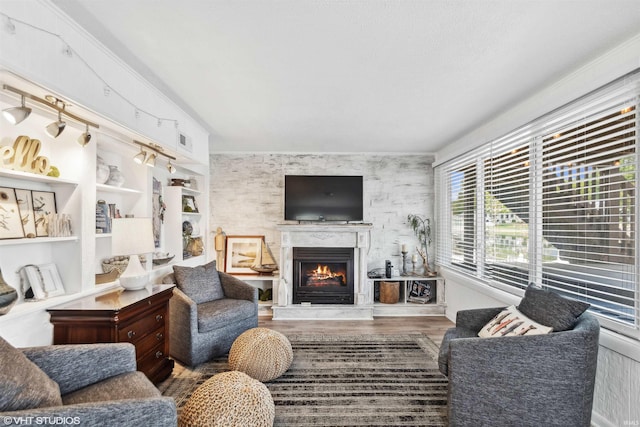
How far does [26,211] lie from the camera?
1999 mm

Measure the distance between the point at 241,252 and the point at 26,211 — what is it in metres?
2.84

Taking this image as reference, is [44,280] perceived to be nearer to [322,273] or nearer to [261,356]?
[261,356]

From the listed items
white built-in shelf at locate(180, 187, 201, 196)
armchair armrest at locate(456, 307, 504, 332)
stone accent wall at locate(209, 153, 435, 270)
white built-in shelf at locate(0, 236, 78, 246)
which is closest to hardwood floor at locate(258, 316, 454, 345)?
stone accent wall at locate(209, 153, 435, 270)

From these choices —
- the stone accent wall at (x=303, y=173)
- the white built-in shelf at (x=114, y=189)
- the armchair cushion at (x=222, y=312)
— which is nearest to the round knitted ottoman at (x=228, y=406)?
the armchair cushion at (x=222, y=312)

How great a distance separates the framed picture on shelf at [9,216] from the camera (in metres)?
1.84

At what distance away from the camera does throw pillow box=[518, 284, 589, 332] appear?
1.85 m

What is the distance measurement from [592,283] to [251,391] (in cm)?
237

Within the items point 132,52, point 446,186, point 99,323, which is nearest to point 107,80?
point 132,52

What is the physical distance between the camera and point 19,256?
2004 millimetres

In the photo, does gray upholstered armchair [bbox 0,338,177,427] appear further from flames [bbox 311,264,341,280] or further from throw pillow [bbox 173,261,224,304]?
flames [bbox 311,264,341,280]

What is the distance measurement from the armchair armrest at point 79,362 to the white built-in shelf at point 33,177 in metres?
0.98

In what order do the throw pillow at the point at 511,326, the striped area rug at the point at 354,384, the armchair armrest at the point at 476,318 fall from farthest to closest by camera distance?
the armchair armrest at the point at 476,318
the striped area rug at the point at 354,384
the throw pillow at the point at 511,326

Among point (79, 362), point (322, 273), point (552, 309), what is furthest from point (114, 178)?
point (552, 309)

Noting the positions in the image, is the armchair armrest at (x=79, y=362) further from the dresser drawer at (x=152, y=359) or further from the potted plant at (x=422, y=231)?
the potted plant at (x=422, y=231)
